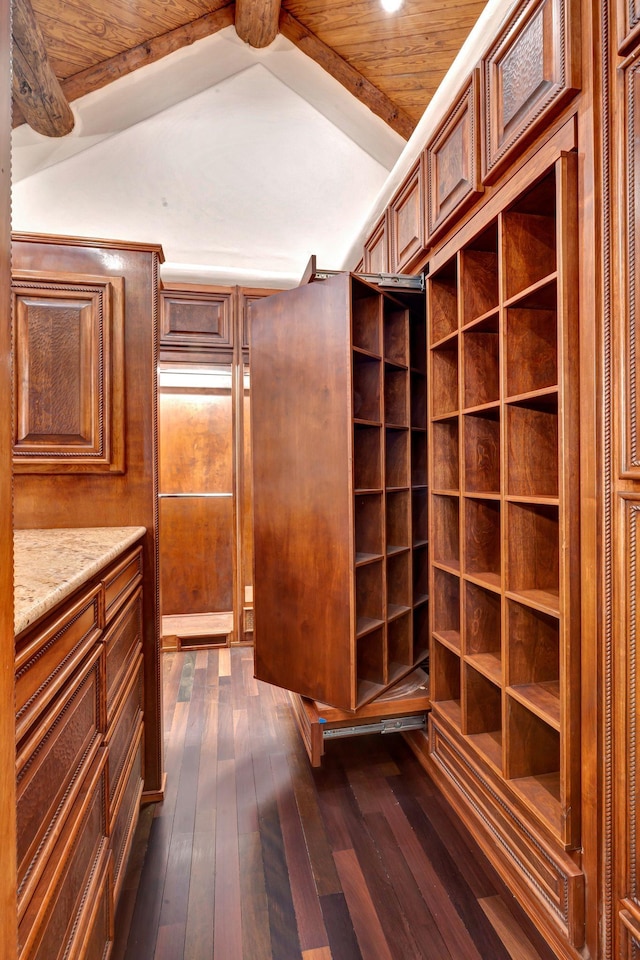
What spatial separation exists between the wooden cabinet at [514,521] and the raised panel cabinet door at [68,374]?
4.23 ft

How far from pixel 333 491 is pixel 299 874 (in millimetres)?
1285

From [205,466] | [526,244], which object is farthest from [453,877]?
[205,466]

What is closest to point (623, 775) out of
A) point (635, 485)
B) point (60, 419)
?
point (635, 485)

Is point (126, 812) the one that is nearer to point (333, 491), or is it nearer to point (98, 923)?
point (98, 923)

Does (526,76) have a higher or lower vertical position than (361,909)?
higher

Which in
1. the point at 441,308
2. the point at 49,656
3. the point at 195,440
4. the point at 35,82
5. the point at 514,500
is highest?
the point at 35,82

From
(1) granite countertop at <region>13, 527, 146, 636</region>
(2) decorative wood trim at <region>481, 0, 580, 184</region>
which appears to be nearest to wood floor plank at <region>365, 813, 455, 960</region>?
(1) granite countertop at <region>13, 527, 146, 636</region>

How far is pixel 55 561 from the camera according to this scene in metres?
1.12

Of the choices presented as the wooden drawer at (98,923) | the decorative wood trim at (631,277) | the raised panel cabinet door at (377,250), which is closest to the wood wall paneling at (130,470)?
the wooden drawer at (98,923)

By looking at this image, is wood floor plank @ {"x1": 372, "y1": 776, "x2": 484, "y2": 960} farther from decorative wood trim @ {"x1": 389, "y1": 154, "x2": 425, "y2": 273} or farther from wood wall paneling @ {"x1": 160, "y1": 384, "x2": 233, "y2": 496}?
wood wall paneling @ {"x1": 160, "y1": 384, "x2": 233, "y2": 496}

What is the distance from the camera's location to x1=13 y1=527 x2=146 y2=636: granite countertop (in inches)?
30.0

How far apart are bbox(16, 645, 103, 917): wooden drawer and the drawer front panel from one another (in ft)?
0.67

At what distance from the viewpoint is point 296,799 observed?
1.93m

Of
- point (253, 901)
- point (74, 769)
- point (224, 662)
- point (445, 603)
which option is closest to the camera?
point (74, 769)
